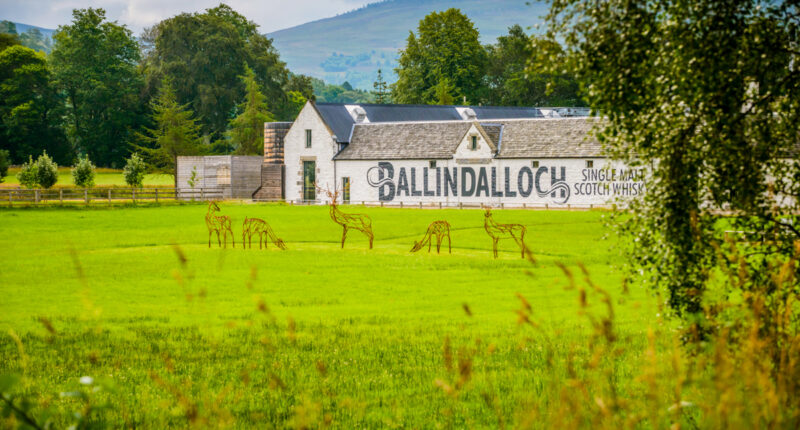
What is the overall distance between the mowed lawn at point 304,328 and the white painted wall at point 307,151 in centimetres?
3323

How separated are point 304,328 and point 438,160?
154 ft

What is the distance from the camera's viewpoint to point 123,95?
91.6 meters

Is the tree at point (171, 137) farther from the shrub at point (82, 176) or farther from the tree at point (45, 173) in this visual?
the tree at point (45, 173)

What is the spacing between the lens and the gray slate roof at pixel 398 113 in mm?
65875

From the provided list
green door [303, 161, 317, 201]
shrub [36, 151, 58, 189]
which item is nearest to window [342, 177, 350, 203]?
green door [303, 161, 317, 201]

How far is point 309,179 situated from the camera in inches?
2589

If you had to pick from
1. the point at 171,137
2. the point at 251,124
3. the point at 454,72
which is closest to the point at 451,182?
the point at 251,124

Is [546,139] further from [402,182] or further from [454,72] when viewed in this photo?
[454,72]

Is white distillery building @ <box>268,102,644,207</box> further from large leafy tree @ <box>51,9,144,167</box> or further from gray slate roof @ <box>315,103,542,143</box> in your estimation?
large leafy tree @ <box>51,9,144,167</box>

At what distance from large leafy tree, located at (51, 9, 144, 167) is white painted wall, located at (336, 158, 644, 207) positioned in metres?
36.5

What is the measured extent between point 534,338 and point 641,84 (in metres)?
4.73

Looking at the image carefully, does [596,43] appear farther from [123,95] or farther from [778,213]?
[123,95]

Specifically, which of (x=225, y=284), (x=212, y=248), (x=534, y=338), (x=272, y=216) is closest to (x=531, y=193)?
(x=272, y=216)

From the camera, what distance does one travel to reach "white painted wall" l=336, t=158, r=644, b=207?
54250mm
